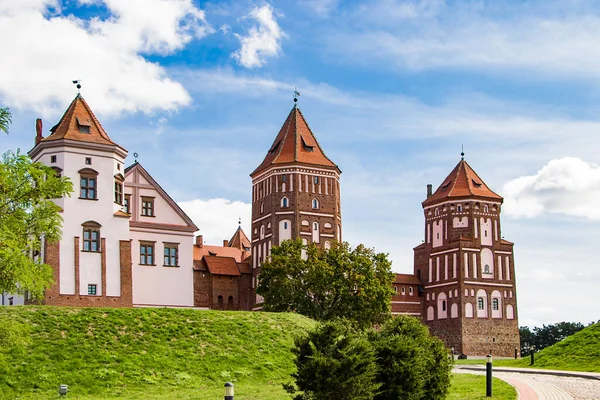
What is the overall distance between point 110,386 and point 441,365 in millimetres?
12896

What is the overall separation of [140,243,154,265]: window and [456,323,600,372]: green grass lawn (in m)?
25.7

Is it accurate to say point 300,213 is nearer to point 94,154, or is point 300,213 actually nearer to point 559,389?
point 94,154

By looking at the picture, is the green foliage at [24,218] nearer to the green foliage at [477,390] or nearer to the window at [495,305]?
the green foliage at [477,390]

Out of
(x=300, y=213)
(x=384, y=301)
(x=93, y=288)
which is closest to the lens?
(x=93, y=288)

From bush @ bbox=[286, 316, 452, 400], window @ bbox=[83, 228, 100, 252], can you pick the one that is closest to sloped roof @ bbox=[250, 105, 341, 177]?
window @ bbox=[83, 228, 100, 252]

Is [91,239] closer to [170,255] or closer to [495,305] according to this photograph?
[170,255]

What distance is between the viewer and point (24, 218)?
73.5 feet

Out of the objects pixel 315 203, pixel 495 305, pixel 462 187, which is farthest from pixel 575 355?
pixel 462 187

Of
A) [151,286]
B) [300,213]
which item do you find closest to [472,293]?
[300,213]

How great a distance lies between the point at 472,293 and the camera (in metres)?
90.2

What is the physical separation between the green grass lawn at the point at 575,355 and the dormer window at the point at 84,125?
29.6 meters

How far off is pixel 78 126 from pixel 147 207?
8999 mm

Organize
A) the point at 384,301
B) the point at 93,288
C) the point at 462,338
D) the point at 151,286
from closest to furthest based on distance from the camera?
the point at 93,288 → the point at 151,286 → the point at 384,301 → the point at 462,338

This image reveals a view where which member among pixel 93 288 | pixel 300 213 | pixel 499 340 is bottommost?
pixel 499 340
